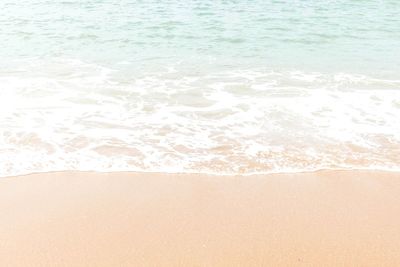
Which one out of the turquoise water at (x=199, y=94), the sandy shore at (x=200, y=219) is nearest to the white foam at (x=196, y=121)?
the turquoise water at (x=199, y=94)

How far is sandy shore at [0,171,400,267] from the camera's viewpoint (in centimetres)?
364

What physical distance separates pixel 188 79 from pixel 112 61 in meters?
2.13

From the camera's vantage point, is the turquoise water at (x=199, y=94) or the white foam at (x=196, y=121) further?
the turquoise water at (x=199, y=94)

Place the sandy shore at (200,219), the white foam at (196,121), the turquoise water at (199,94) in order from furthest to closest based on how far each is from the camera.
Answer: the turquoise water at (199,94), the white foam at (196,121), the sandy shore at (200,219)

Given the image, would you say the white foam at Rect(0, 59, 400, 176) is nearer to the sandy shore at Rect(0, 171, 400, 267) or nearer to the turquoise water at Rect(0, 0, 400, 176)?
the turquoise water at Rect(0, 0, 400, 176)

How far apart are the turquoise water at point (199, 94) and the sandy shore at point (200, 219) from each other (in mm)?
340

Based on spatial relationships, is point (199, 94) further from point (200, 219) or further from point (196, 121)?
point (200, 219)

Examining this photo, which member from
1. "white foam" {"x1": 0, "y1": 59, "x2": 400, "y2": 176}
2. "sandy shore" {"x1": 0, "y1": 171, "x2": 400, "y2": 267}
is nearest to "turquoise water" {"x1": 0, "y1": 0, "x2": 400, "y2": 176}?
"white foam" {"x1": 0, "y1": 59, "x2": 400, "y2": 176}

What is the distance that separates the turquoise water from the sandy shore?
0.34 metres

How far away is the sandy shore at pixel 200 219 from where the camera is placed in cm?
364

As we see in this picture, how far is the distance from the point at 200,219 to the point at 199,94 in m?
3.66

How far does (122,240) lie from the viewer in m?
3.81

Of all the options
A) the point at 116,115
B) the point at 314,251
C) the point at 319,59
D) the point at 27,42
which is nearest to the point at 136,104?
the point at 116,115

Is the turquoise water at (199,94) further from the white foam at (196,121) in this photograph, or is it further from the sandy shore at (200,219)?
the sandy shore at (200,219)
